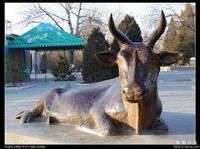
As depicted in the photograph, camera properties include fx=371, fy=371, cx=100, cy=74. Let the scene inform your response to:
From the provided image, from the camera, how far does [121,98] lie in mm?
4527

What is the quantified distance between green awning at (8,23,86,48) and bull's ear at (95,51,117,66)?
16144 millimetres

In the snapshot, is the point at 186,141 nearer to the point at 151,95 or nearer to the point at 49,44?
the point at 151,95

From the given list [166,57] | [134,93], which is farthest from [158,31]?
[134,93]

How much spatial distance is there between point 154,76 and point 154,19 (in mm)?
21118

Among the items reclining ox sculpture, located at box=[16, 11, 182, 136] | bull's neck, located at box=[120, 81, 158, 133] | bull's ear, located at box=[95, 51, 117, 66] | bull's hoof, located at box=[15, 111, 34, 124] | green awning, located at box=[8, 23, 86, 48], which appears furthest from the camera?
green awning, located at box=[8, 23, 86, 48]

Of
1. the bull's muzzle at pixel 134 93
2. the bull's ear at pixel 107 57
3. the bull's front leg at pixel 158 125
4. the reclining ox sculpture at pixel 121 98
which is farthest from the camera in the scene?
the bull's front leg at pixel 158 125

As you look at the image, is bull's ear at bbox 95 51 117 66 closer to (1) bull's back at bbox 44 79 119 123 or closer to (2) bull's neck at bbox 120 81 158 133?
(2) bull's neck at bbox 120 81 158 133

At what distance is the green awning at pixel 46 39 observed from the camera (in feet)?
67.0

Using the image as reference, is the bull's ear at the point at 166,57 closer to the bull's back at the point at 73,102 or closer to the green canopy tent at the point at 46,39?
the bull's back at the point at 73,102

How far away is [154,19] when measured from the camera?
24.7 metres

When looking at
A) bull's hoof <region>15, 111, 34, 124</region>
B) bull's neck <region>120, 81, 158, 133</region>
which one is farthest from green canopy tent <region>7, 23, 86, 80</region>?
bull's neck <region>120, 81, 158, 133</region>

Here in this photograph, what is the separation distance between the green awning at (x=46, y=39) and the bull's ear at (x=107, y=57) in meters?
16.1

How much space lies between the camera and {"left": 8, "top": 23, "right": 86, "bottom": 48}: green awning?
2043cm

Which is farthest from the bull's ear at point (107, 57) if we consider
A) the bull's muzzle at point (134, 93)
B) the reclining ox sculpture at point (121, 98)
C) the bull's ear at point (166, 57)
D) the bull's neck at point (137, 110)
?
the bull's muzzle at point (134, 93)
